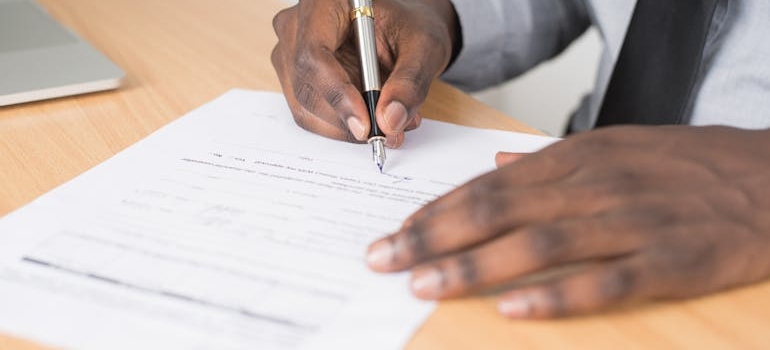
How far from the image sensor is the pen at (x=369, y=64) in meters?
0.58

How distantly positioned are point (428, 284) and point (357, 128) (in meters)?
0.20

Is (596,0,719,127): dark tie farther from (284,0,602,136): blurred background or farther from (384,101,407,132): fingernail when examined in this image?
(284,0,602,136): blurred background

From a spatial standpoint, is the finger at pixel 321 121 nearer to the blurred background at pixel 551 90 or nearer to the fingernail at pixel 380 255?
the fingernail at pixel 380 255

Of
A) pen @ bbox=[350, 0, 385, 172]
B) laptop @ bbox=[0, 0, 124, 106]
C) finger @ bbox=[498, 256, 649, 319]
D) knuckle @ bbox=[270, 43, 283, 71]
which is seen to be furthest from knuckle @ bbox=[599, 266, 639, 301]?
laptop @ bbox=[0, 0, 124, 106]

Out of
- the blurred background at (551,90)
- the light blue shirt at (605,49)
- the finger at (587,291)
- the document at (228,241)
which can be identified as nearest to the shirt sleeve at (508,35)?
the light blue shirt at (605,49)

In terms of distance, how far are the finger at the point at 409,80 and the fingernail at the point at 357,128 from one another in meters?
0.01

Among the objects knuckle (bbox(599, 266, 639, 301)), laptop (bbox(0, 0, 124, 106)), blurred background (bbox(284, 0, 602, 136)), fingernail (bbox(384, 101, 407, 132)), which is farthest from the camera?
blurred background (bbox(284, 0, 602, 136))

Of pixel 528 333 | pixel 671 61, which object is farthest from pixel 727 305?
pixel 671 61

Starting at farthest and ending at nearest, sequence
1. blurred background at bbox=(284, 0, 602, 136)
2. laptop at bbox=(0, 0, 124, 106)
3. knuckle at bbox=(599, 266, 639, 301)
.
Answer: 1. blurred background at bbox=(284, 0, 602, 136)
2. laptop at bbox=(0, 0, 124, 106)
3. knuckle at bbox=(599, 266, 639, 301)

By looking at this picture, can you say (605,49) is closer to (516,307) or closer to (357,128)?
(357,128)

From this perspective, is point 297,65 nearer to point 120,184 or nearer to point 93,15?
point 120,184

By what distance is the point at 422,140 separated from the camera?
627 millimetres

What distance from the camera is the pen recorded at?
0.58 m

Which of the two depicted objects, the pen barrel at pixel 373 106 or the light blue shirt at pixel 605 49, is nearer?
the pen barrel at pixel 373 106
